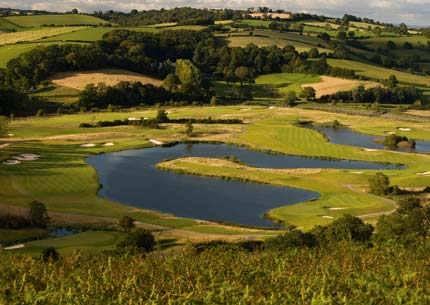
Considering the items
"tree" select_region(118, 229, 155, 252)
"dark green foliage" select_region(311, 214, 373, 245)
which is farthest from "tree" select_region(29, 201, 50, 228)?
"dark green foliage" select_region(311, 214, 373, 245)

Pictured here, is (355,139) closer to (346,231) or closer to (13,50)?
(346,231)

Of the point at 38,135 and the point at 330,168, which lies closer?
the point at 330,168

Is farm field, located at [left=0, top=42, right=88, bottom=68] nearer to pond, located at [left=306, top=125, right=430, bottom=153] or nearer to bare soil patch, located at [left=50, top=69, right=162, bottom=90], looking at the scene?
bare soil patch, located at [left=50, top=69, right=162, bottom=90]

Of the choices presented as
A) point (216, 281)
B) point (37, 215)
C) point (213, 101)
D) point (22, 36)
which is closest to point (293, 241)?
point (216, 281)

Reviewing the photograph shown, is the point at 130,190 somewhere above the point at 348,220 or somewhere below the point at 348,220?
below

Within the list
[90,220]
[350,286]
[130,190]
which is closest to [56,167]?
[130,190]

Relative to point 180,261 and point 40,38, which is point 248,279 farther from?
point 40,38
